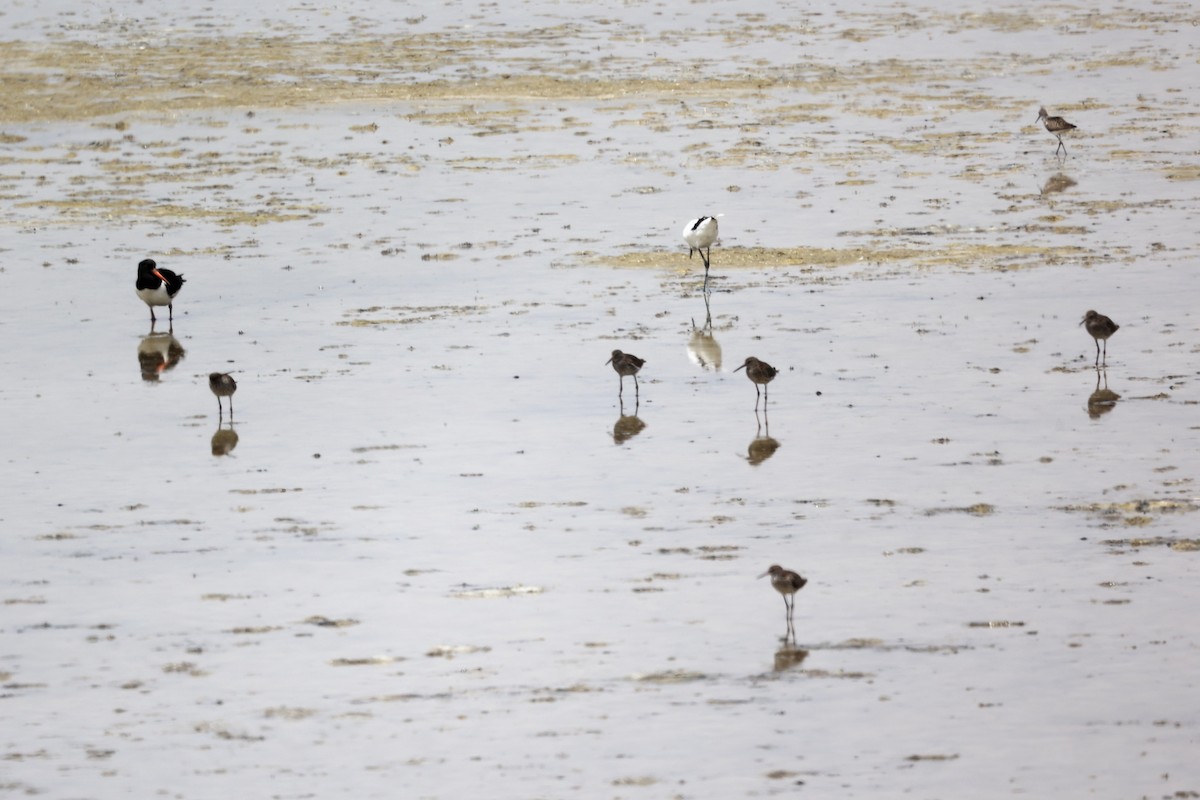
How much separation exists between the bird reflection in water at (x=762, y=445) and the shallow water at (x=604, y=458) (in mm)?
48

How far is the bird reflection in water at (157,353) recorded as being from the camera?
19.6 m

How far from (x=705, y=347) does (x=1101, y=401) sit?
4.18 meters

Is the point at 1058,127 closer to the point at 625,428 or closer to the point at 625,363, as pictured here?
the point at 625,363

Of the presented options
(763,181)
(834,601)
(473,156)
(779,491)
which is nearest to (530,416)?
(779,491)

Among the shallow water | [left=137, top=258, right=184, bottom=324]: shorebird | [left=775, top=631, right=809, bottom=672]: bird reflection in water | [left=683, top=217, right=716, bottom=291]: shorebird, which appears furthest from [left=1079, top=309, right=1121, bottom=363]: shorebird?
[left=137, top=258, right=184, bottom=324]: shorebird

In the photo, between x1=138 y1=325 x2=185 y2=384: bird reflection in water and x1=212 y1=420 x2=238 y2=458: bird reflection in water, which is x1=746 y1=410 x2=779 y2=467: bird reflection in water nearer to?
x1=212 y1=420 x2=238 y2=458: bird reflection in water

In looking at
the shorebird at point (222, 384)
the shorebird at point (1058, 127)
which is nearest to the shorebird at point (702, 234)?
the shorebird at point (222, 384)

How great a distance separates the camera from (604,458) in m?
16.0

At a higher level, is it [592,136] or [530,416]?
[592,136]

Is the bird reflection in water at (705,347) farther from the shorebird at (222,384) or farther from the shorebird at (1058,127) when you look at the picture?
the shorebird at (1058,127)

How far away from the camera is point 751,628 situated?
12.2 meters

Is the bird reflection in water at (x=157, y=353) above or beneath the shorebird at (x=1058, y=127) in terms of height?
beneath

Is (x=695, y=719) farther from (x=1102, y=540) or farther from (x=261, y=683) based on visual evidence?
(x=1102, y=540)

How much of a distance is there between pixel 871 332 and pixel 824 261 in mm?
3323
